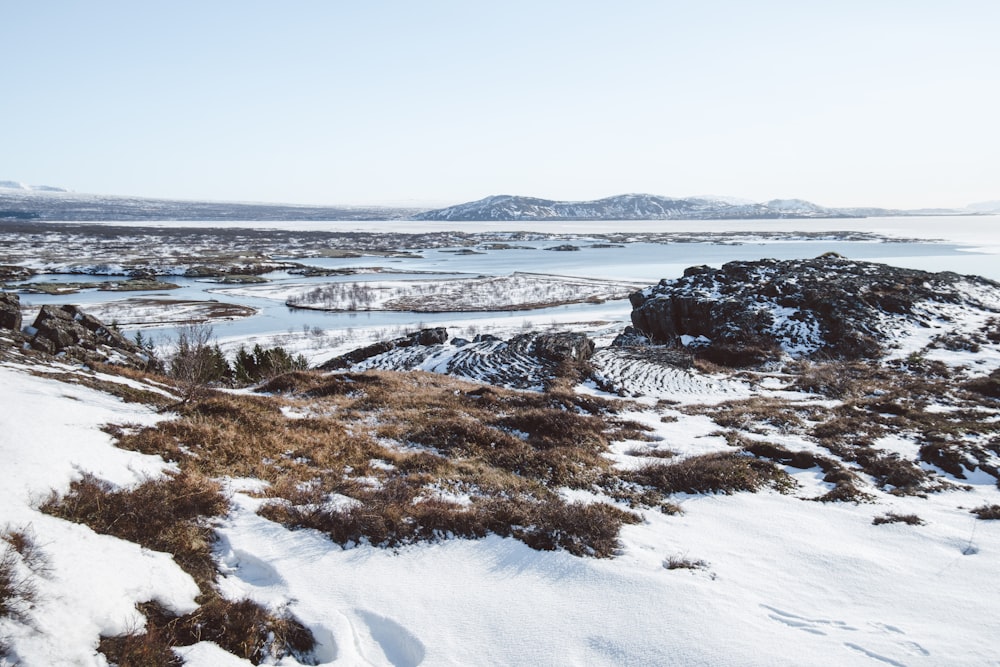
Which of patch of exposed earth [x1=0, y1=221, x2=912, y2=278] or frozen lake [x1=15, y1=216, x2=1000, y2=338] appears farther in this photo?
patch of exposed earth [x1=0, y1=221, x2=912, y2=278]

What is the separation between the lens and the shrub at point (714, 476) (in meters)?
10.8

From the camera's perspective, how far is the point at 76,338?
19438 mm

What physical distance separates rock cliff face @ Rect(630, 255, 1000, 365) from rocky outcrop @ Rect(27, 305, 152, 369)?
30.6 m

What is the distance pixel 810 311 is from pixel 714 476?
32357 mm

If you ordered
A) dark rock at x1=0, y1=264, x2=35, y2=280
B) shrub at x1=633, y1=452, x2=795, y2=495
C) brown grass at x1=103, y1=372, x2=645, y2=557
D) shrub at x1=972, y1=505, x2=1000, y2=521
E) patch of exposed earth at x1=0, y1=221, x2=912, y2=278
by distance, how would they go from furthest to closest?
1. patch of exposed earth at x1=0, y1=221, x2=912, y2=278
2. dark rock at x1=0, y1=264, x2=35, y2=280
3. shrub at x1=633, y1=452, x2=795, y2=495
4. shrub at x1=972, y1=505, x2=1000, y2=521
5. brown grass at x1=103, y1=372, x2=645, y2=557

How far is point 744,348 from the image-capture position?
3306 centimetres

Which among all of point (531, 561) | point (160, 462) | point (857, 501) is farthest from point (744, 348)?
point (160, 462)

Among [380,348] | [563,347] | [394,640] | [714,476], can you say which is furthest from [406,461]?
[380,348]

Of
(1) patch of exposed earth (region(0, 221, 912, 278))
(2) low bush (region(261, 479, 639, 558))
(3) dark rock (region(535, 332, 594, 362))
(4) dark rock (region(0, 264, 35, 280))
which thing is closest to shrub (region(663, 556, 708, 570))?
(2) low bush (region(261, 479, 639, 558))

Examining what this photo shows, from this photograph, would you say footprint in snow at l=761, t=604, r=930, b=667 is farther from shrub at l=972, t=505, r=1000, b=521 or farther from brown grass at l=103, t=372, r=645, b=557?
shrub at l=972, t=505, r=1000, b=521

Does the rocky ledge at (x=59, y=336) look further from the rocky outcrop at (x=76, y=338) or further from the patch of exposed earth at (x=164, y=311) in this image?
the patch of exposed earth at (x=164, y=311)

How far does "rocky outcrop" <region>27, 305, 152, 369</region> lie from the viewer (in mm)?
17519

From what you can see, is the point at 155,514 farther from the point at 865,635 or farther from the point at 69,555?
the point at 865,635

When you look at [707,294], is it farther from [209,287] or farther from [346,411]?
[209,287]
